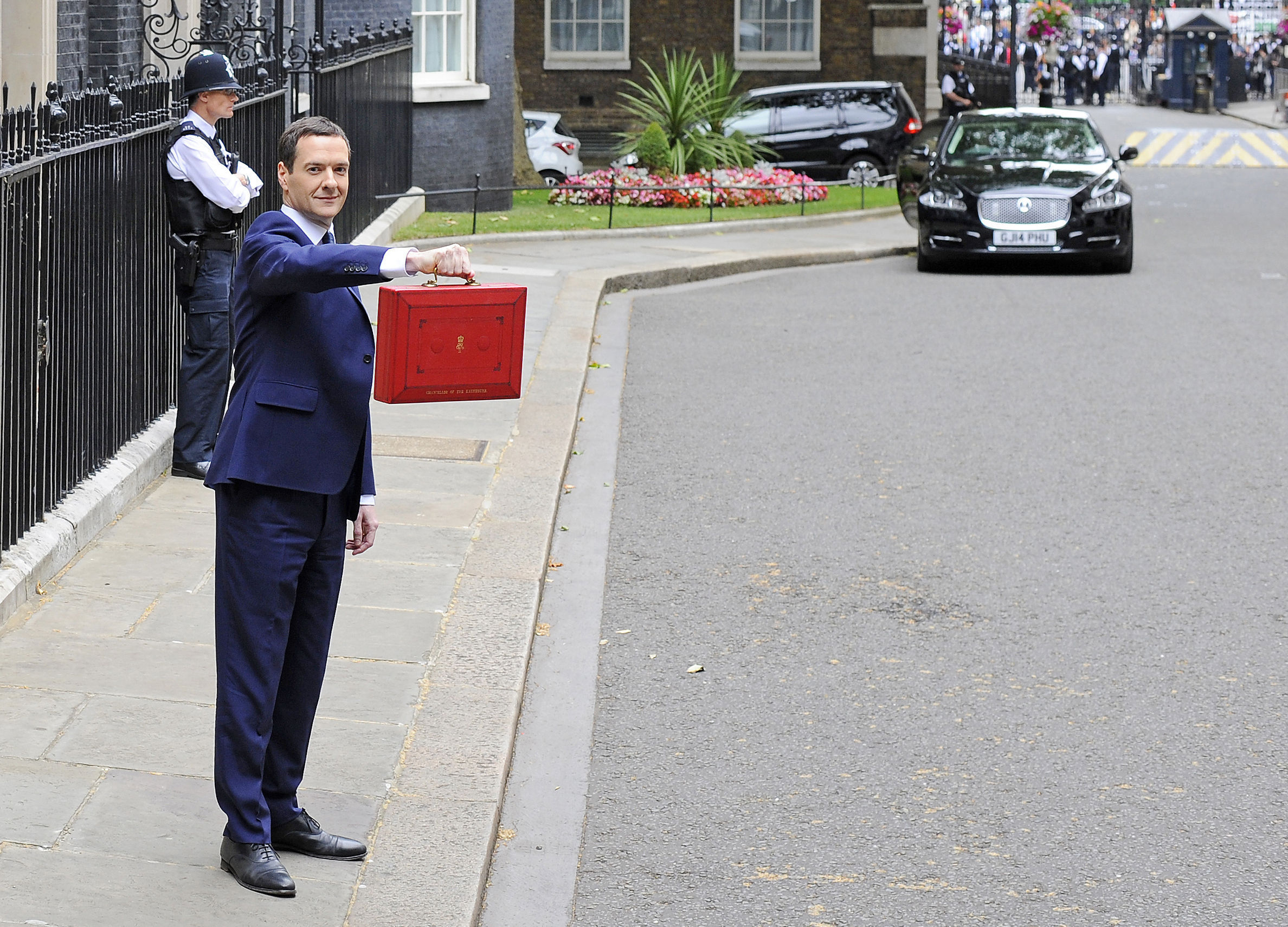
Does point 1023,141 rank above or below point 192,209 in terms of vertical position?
above

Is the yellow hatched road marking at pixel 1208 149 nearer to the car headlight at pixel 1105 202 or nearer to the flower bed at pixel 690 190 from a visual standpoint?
Result: the flower bed at pixel 690 190

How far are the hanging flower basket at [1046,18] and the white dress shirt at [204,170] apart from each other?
45.1 metres

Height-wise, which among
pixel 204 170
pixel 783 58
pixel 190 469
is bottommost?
pixel 190 469

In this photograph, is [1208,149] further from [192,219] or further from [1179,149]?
[192,219]

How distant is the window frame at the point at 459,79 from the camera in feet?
66.6

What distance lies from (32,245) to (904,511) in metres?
3.85

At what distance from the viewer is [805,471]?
894cm

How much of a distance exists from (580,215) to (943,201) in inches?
180

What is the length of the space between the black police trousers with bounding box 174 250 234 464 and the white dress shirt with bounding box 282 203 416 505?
3882 mm

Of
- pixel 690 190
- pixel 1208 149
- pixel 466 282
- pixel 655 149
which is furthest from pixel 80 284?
pixel 1208 149

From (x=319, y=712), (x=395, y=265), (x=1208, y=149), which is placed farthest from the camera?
(x=1208, y=149)

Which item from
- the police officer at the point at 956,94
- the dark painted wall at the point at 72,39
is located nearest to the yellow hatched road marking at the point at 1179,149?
the police officer at the point at 956,94

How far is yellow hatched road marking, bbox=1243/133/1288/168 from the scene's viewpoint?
33.8m

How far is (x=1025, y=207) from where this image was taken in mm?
16875
